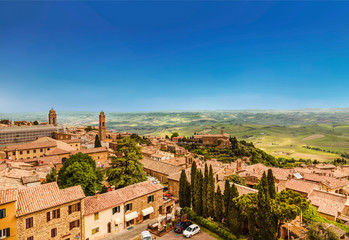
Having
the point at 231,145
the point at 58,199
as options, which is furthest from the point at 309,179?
the point at 231,145

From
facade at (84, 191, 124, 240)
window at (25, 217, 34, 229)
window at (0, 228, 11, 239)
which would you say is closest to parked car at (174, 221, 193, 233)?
facade at (84, 191, 124, 240)

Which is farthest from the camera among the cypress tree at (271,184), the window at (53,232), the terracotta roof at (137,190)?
the terracotta roof at (137,190)

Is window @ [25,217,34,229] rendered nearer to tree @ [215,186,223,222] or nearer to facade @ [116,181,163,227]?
facade @ [116,181,163,227]

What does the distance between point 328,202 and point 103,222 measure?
39.8m

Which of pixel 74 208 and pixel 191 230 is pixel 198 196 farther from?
pixel 74 208

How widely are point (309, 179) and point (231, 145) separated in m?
73.4

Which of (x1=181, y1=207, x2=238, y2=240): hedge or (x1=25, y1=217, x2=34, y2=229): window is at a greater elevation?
(x1=25, y1=217, x2=34, y2=229): window

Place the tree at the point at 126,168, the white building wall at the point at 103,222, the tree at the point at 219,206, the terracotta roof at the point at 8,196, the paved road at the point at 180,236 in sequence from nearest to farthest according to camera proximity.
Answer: the terracotta roof at the point at 8,196
the white building wall at the point at 103,222
the paved road at the point at 180,236
the tree at the point at 219,206
the tree at the point at 126,168

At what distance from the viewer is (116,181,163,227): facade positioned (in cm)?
2772

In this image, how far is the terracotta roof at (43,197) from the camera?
20.0 meters

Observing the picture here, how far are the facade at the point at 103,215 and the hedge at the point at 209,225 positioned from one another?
33.2 feet

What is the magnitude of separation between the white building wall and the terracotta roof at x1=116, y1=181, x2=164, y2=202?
1.69 metres

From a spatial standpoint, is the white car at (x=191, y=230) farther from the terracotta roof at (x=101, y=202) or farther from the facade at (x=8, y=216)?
the facade at (x=8, y=216)

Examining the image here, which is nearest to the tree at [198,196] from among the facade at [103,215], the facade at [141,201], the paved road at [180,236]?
the paved road at [180,236]
